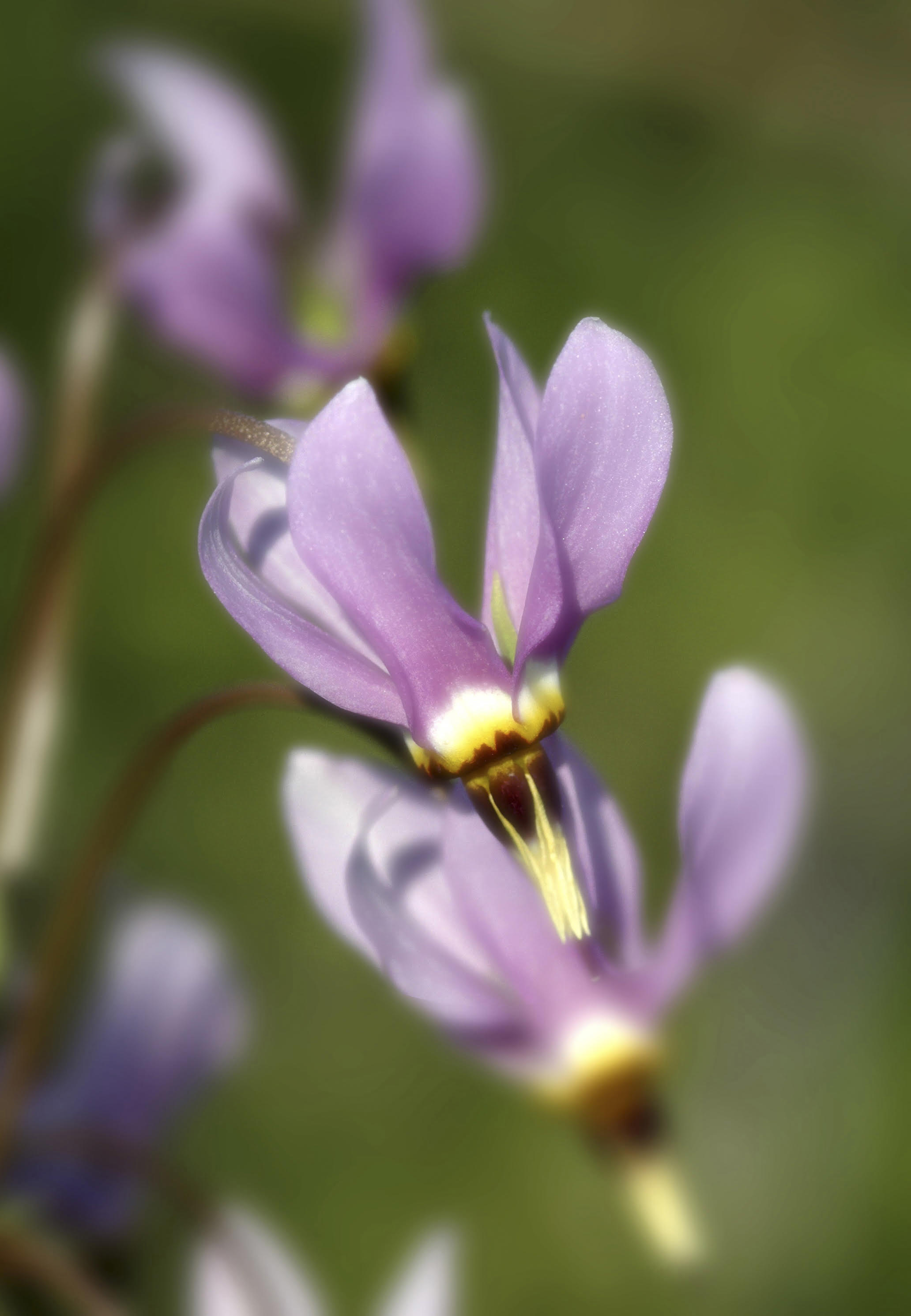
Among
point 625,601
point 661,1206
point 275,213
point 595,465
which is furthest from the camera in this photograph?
point 625,601

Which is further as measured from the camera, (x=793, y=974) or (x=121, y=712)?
(x=121, y=712)

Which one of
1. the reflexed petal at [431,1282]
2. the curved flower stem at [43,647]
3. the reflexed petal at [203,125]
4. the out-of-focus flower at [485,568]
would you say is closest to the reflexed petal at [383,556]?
the out-of-focus flower at [485,568]

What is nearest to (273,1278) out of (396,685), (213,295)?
(396,685)

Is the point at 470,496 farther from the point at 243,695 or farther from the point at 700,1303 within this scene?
the point at 243,695

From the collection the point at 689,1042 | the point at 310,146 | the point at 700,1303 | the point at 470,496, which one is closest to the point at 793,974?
the point at 689,1042

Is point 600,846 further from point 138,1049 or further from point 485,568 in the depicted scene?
point 138,1049

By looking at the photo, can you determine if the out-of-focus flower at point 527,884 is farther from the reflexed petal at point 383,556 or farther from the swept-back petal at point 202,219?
the swept-back petal at point 202,219
